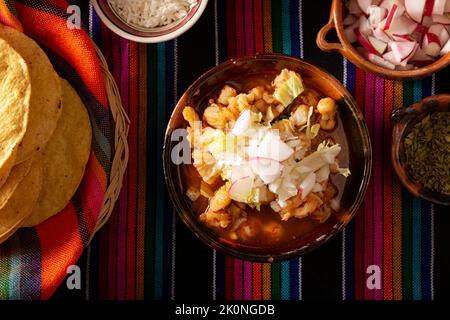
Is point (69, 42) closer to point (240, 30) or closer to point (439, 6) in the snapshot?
point (240, 30)

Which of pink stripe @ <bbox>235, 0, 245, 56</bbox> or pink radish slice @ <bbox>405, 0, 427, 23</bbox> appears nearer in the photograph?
pink radish slice @ <bbox>405, 0, 427, 23</bbox>

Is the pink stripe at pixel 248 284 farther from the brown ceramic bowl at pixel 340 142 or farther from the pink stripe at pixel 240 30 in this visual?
the pink stripe at pixel 240 30

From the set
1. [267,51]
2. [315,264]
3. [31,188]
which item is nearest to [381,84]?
[267,51]

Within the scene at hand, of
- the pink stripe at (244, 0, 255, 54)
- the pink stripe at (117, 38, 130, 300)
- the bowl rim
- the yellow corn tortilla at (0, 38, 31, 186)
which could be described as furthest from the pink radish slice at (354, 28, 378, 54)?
the yellow corn tortilla at (0, 38, 31, 186)

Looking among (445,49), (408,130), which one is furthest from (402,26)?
(408,130)

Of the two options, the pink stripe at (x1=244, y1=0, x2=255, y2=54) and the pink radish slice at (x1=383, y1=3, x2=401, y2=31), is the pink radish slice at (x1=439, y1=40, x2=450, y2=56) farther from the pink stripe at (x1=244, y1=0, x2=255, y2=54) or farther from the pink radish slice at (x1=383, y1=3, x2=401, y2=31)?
the pink stripe at (x1=244, y1=0, x2=255, y2=54)
